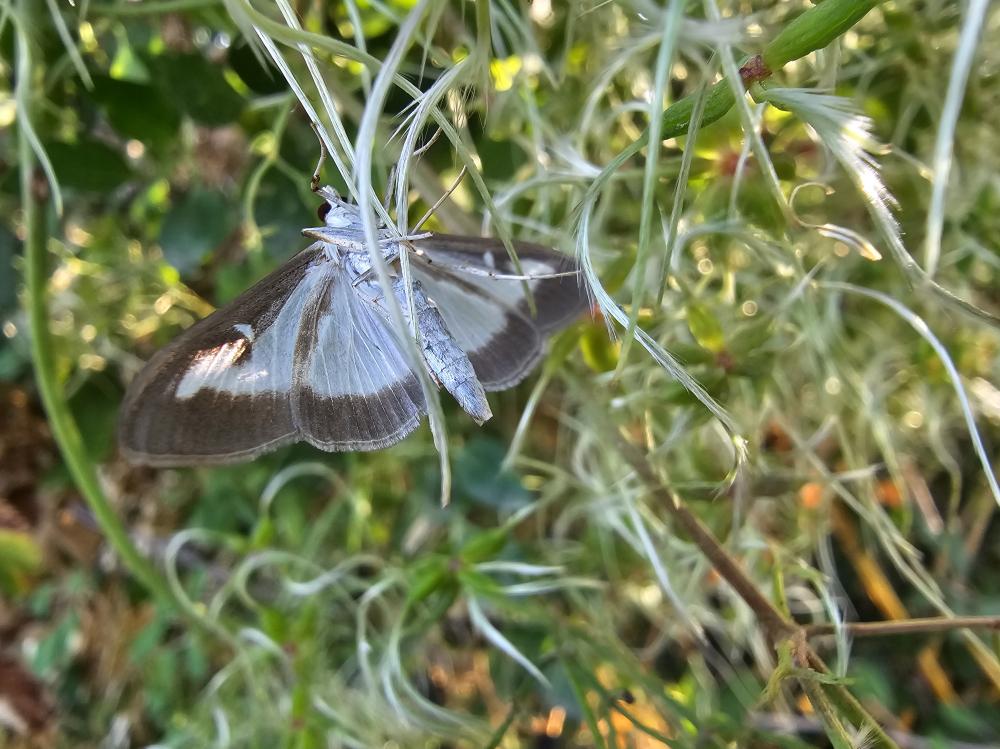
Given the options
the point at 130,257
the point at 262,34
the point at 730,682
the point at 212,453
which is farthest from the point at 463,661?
the point at 262,34

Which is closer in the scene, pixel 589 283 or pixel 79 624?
pixel 589 283

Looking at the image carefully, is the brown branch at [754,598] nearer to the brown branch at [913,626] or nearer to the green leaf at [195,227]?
the brown branch at [913,626]

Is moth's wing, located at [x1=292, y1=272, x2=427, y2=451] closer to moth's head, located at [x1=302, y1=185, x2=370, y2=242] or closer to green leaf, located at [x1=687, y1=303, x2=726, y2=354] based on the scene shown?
moth's head, located at [x1=302, y1=185, x2=370, y2=242]

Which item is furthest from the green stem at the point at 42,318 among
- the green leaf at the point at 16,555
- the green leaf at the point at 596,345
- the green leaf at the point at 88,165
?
the green leaf at the point at 596,345

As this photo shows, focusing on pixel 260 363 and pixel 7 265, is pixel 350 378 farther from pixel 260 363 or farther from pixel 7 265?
pixel 7 265

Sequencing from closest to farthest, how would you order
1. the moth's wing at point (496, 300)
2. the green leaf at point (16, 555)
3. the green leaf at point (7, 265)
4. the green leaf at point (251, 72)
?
the moth's wing at point (496, 300) < the green leaf at point (251, 72) < the green leaf at point (7, 265) < the green leaf at point (16, 555)

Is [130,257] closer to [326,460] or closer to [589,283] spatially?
[326,460]
